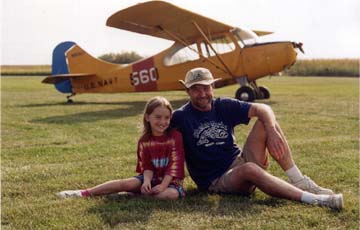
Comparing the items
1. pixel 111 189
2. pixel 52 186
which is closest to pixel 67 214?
pixel 111 189

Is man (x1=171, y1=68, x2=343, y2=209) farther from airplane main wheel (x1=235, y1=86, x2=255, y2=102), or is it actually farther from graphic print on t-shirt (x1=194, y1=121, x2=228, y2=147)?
airplane main wheel (x1=235, y1=86, x2=255, y2=102)

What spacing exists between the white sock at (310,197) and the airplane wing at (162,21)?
8013 mm

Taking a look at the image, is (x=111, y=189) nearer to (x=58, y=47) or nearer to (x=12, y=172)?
(x=12, y=172)

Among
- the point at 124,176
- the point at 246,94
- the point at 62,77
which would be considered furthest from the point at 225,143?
the point at 62,77

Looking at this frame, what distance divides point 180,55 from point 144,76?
1.22 m

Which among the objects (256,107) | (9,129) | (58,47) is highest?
(58,47)

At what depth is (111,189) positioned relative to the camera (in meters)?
3.56

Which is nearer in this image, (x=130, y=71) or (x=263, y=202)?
(x=263, y=202)

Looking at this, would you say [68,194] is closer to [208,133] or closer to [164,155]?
[164,155]

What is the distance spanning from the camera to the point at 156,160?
3529 millimetres

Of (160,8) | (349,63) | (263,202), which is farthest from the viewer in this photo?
(349,63)

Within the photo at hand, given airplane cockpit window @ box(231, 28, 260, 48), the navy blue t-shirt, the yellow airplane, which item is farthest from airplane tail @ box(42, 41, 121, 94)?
the navy blue t-shirt

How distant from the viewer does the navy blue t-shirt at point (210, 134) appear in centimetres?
359

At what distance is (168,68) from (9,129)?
20.4 ft
